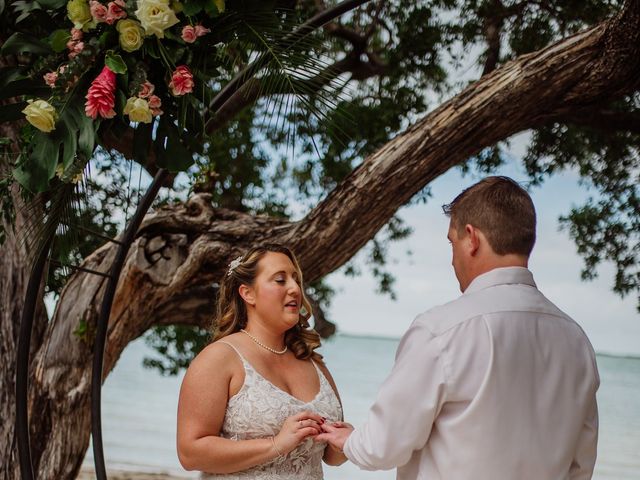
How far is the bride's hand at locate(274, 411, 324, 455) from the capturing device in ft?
8.42

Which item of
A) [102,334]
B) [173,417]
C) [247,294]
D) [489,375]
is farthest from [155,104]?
[173,417]

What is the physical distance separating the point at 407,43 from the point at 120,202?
2510 millimetres

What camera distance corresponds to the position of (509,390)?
191 cm

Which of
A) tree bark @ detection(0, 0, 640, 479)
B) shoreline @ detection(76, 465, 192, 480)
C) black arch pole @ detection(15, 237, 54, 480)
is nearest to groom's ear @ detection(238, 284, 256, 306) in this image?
black arch pole @ detection(15, 237, 54, 480)

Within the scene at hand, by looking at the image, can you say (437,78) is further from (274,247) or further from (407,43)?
(274,247)

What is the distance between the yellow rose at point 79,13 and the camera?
2.44m

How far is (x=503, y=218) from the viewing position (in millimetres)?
1976

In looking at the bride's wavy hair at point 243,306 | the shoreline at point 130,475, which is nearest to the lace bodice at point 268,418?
the bride's wavy hair at point 243,306

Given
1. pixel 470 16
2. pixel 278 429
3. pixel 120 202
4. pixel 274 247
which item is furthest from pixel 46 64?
pixel 470 16

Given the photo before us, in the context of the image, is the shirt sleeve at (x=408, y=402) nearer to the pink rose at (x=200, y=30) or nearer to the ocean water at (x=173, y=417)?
the pink rose at (x=200, y=30)

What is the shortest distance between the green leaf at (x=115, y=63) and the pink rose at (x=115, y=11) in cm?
10

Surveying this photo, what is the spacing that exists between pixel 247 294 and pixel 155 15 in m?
1.10

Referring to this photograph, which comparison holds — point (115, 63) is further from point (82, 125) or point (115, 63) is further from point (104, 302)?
point (104, 302)

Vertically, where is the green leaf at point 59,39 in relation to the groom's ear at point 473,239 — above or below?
above
